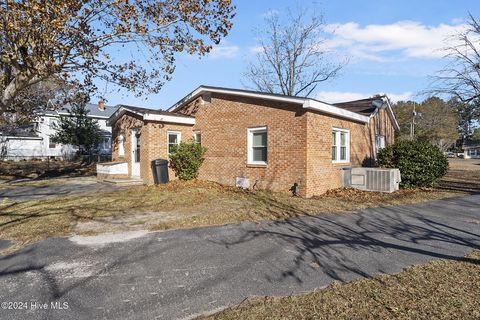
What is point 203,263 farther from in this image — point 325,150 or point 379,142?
point 379,142

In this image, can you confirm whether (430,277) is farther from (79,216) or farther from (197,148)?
(197,148)

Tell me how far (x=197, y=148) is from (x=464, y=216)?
10.3 meters

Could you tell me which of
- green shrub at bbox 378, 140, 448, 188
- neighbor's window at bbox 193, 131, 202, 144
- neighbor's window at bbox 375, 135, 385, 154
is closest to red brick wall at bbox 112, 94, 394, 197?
neighbor's window at bbox 193, 131, 202, 144

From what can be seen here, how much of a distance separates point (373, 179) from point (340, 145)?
6.38ft

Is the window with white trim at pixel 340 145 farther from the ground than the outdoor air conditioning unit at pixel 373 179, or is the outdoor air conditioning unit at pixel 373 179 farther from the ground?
the window with white trim at pixel 340 145

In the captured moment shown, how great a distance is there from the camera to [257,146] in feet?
40.2

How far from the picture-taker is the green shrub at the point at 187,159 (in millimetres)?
13750

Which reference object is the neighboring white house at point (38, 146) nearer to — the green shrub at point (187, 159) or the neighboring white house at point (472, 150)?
the green shrub at point (187, 159)

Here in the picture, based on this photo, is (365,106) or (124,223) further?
(365,106)

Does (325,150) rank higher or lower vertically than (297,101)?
lower

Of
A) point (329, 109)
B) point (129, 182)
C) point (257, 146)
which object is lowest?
point (129, 182)

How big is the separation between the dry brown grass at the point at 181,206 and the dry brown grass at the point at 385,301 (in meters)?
3.62

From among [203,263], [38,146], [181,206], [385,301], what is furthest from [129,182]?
[38,146]

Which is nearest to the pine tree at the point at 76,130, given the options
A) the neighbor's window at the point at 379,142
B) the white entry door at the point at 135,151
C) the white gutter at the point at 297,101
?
the white entry door at the point at 135,151
